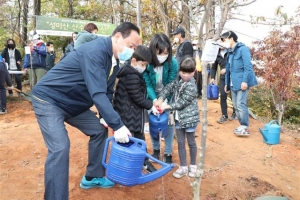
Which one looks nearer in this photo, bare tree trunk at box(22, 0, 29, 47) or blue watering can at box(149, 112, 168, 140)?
blue watering can at box(149, 112, 168, 140)

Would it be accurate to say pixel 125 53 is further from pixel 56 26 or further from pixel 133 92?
pixel 56 26

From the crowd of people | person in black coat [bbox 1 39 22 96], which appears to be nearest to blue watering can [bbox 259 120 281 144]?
the crowd of people

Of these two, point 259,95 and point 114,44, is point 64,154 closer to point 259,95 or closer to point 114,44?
point 114,44

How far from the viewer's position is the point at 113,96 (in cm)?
272

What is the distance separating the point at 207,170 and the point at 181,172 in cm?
43

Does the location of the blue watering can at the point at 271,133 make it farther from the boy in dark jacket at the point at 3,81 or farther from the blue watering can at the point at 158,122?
the boy in dark jacket at the point at 3,81

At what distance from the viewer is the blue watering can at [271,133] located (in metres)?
4.21

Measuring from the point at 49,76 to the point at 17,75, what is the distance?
19.7 ft

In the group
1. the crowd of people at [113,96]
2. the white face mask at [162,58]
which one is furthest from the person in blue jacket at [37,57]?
the white face mask at [162,58]

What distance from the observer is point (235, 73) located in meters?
4.34

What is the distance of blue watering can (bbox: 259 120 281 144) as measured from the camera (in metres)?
4.21

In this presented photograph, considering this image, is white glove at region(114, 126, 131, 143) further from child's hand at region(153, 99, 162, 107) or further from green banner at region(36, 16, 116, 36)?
green banner at region(36, 16, 116, 36)

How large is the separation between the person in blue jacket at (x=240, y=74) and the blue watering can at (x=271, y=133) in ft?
0.97

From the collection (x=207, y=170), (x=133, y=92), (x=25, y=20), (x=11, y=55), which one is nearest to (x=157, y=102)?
(x=133, y=92)
